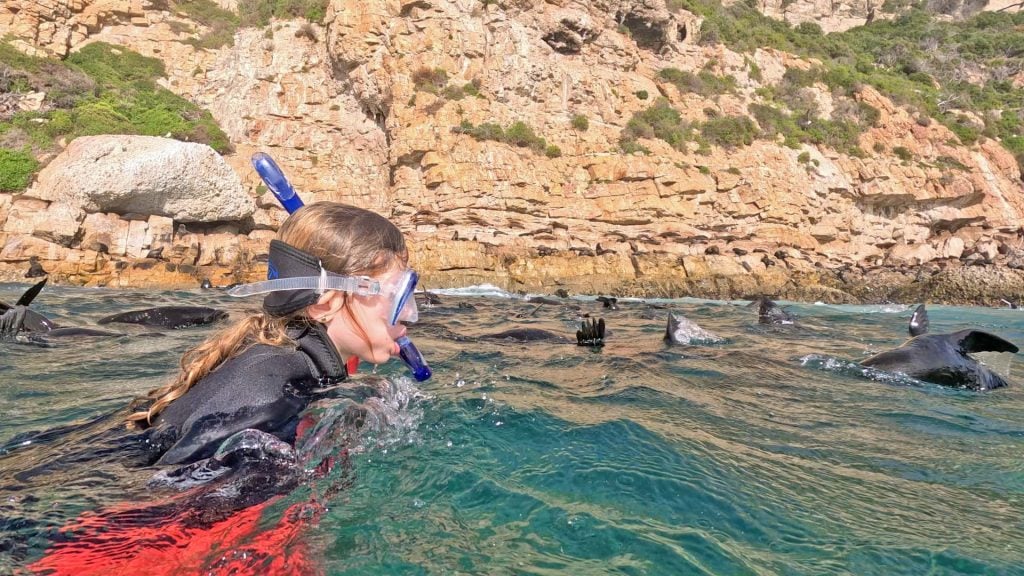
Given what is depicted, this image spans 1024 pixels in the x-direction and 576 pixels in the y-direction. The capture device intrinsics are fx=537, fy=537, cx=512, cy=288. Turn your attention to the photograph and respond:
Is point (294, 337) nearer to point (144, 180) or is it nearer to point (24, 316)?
point (24, 316)

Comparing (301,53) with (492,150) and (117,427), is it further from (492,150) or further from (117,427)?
(117,427)

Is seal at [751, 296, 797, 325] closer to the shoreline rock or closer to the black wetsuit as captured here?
the black wetsuit

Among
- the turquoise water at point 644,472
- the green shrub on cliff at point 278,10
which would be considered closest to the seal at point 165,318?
the turquoise water at point 644,472

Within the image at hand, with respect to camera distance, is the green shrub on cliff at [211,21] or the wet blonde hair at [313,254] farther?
the green shrub on cliff at [211,21]

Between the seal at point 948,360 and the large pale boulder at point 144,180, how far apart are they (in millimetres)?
18774

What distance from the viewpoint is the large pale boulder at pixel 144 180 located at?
1570 centimetres

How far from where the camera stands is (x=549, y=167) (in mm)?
21250

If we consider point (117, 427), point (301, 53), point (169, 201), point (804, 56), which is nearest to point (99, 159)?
point (169, 201)

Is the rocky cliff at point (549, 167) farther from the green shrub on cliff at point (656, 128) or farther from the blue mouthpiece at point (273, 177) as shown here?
the blue mouthpiece at point (273, 177)

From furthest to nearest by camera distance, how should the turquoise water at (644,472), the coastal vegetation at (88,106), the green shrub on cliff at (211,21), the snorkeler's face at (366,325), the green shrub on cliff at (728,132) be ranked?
the green shrub on cliff at (211,21) → the green shrub on cliff at (728,132) → the coastal vegetation at (88,106) → the snorkeler's face at (366,325) → the turquoise water at (644,472)

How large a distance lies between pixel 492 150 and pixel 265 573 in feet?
66.5

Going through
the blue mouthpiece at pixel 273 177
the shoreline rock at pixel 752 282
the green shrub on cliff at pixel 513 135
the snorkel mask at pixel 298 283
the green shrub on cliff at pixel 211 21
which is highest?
the green shrub on cliff at pixel 211 21

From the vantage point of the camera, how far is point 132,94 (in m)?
23.0

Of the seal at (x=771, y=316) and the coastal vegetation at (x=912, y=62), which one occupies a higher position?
the coastal vegetation at (x=912, y=62)
